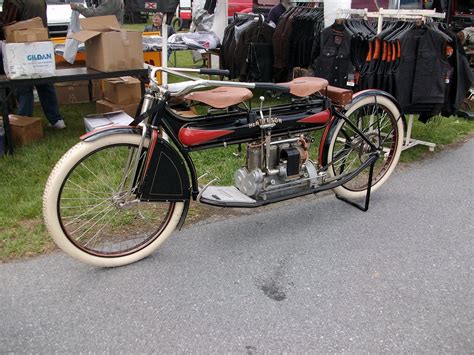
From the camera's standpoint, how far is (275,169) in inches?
146

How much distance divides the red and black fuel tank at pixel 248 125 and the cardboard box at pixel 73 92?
16.8 ft

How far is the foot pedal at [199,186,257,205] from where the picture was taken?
349 cm

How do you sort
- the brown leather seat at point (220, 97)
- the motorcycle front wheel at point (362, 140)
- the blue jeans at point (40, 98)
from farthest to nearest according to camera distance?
the blue jeans at point (40, 98), the motorcycle front wheel at point (362, 140), the brown leather seat at point (220, 97)

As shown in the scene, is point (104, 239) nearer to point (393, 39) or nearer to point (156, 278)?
point (156, 278)

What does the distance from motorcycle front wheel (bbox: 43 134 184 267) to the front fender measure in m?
0.03

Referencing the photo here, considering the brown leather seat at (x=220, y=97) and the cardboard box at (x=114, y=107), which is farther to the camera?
the cardboard box at (x=114, y=107)

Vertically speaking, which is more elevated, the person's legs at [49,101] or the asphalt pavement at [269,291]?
the person's legs at [49,101]

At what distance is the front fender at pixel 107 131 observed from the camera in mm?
3076

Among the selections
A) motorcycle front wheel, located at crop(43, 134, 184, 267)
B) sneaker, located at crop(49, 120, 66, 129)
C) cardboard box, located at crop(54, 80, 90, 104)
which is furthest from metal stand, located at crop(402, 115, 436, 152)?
cardboard box, located at crop(54, 80, 90, 104)

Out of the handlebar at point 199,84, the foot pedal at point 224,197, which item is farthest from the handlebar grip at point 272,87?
the foot pedal at point 224,197

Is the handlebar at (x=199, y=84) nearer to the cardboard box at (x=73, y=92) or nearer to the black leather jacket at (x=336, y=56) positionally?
the black leather jacket at (x=336, y=56)

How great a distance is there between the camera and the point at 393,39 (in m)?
5.18

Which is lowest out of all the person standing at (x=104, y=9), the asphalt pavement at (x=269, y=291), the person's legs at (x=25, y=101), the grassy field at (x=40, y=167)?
the asphalt pavement at (x=269, y=291)

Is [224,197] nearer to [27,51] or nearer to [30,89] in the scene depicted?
[27,51]
